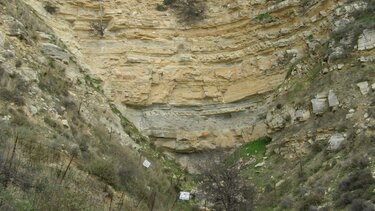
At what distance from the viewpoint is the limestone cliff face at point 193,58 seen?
18.8 meters

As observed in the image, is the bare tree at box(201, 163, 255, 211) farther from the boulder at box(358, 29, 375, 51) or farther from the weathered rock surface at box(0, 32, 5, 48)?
the weathered rock surface at box(0, 32, 5, 48)

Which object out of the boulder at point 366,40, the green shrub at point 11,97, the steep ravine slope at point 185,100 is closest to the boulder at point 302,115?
the steep ravine slope at point 185,100

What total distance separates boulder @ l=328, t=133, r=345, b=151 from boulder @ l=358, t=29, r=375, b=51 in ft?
11.8

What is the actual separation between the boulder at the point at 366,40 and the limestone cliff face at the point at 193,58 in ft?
6.74

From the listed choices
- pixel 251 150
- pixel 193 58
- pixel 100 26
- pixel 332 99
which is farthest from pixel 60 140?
pixel 193 58

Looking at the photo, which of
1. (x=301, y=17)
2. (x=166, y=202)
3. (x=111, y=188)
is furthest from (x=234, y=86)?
(x=111, y=188)

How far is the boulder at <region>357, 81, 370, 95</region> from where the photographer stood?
47.9 ft

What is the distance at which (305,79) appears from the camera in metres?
17.2

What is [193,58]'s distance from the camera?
20.2 meters

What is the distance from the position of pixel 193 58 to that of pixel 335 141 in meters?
8.30

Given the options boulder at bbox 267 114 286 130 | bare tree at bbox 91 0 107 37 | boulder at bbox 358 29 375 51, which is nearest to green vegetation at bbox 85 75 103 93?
bare tree at bbox 91 0 107 37

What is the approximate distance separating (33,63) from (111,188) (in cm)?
604

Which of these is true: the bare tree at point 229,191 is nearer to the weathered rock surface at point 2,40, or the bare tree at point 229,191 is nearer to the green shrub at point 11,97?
the green shrub at point 11,97

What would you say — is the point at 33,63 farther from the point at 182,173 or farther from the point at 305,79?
the point at 305,79
